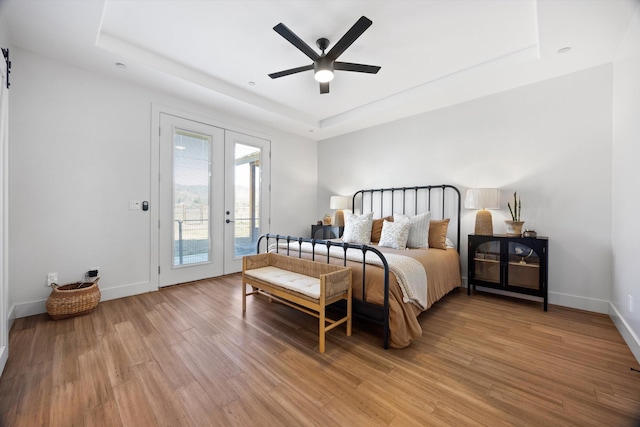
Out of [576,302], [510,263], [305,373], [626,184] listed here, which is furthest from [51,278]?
[576,302]

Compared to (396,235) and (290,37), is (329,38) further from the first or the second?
(396,235)

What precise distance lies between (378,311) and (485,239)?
1847mm

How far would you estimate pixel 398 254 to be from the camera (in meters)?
2.68

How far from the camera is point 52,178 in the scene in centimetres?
Result: 265

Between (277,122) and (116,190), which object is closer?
(116,190)

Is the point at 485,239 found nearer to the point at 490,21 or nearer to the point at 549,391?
the point at 549,391

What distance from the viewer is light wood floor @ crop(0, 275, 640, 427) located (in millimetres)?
1335

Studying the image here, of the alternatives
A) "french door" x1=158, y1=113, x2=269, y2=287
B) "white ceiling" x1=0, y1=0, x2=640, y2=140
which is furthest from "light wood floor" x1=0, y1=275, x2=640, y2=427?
"white ceiling" x1=0, y1=0, x2=640, y2=140

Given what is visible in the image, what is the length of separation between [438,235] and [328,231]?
2.09m

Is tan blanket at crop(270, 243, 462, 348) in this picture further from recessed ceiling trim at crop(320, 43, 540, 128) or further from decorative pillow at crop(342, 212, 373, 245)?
recessed ceiling trim at crop(320, 43, 540, 128)

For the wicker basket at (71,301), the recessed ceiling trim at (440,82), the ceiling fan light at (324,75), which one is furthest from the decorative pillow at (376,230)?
the wicker basket at (71,301)

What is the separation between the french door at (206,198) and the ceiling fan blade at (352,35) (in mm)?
2374

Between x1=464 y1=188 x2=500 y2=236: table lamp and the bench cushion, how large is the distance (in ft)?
7.11

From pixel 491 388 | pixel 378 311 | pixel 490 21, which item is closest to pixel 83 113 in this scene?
pixel 378 311
